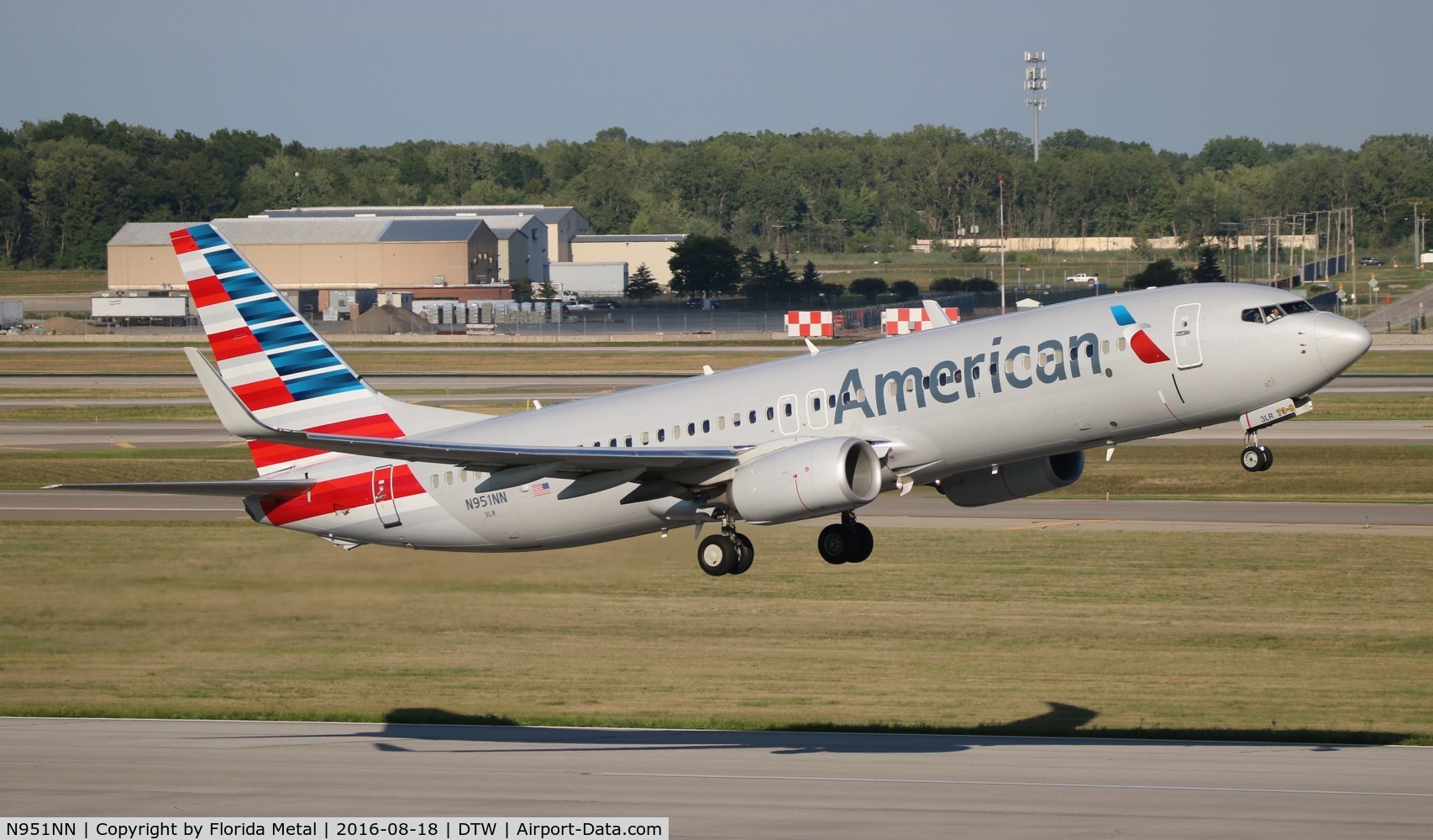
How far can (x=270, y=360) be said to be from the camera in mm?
44406

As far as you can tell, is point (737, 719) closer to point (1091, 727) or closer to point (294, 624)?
point (1091, 727)

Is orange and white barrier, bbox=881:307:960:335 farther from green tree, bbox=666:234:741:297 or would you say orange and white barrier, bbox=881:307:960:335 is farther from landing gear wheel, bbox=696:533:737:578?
green tree, bbox=666:234:741:297

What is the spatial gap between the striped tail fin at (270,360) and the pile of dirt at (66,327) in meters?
143

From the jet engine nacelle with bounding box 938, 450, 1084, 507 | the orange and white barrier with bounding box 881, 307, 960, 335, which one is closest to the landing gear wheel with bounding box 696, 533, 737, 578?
the jet engine nacelle with bounding box 938, 450, 1084, 507

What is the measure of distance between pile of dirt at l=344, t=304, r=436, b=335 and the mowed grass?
106 m

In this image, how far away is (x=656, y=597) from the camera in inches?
2367

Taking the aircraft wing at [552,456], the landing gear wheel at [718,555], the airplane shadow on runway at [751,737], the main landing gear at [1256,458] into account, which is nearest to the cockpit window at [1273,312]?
the main landing gear at [1256,458]

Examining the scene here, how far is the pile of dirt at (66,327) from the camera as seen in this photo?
177375 millimetres

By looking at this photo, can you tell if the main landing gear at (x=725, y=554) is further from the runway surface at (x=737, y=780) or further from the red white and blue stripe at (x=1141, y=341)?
the red white and blue stripe at (x=1141, y=341)

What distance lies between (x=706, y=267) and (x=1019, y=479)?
15224cm

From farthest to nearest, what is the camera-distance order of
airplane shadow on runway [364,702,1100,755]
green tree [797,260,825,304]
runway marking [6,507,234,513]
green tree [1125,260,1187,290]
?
green tree [797,260,825,304]
green tree [1125,260,1187,290]
runway marking [6,507,234,513]
airplane shadow on runway [364,702,1100,755]

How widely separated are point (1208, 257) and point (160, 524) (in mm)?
100148

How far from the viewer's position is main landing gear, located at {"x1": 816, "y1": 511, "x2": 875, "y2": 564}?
39156 millimetres

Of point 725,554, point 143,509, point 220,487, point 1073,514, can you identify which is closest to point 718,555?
point 725,554
